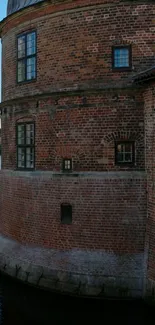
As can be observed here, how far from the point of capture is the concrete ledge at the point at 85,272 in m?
11.7

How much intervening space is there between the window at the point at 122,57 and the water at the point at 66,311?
6.58 m

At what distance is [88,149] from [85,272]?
3515 millimetres

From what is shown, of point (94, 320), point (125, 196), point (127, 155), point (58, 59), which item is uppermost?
point (58, 59)

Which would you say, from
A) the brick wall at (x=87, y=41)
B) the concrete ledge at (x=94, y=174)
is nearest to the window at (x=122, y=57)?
the brick wall at (x=87, y=41)

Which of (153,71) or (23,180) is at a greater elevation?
(153,71)

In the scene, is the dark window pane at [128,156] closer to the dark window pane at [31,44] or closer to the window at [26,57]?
the window at [26,57]

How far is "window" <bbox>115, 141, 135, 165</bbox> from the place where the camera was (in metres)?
12.3

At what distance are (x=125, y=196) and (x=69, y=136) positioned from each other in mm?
Answer: 2475

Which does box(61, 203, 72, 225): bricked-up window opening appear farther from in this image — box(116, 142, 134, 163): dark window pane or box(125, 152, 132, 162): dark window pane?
box(125, 152, 132, 162): dark window pane

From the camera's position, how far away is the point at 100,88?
1238 cm

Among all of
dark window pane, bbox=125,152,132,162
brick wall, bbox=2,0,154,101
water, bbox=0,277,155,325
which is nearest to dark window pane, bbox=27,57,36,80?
brick wall, bbox=2,0,154,101

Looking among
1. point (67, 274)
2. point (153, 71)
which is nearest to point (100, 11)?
point (153, 71)

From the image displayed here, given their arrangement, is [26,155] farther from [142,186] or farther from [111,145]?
[142,186]

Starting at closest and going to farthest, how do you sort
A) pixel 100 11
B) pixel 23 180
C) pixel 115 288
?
pixel 115 288
pixel 100 11
pixel 23 180
